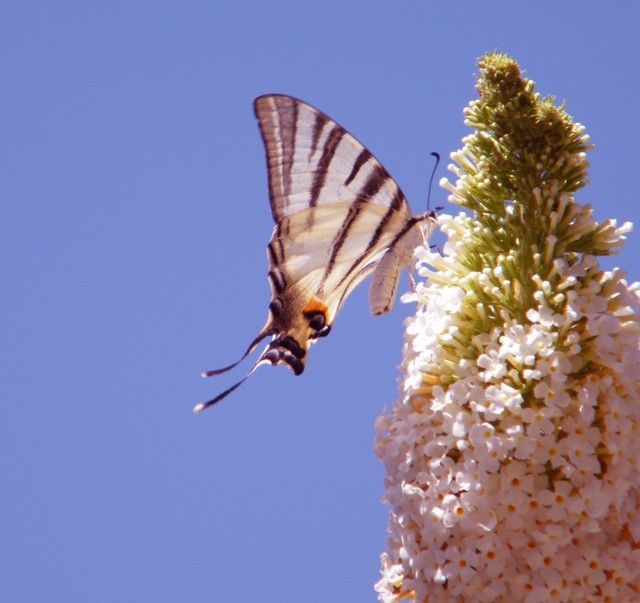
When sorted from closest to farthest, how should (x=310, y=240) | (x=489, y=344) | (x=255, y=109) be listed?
(x=489, y=344) < (x=255, y=109) < (x=310, y=240)

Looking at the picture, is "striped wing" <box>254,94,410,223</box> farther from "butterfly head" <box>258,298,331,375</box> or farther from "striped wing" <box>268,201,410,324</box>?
"butterfly head" <box>258,298,331,375</box>

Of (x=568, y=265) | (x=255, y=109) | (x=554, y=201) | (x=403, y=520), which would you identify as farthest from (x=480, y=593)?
(x=255, y=109)

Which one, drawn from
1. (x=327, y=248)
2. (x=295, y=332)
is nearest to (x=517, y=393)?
(x=295, y=332)

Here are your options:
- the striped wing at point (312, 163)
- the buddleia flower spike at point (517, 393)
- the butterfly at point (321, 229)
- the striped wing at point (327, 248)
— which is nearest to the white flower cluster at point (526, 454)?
the buddleia flower spike at point (517, 393)

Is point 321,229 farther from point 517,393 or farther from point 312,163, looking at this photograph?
point 517,393

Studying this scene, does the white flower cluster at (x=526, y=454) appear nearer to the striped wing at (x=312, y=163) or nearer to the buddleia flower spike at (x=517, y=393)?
the buddleia flower spike at (x=517, y=393)

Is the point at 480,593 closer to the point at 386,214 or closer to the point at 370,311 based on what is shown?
the point at 370,311
